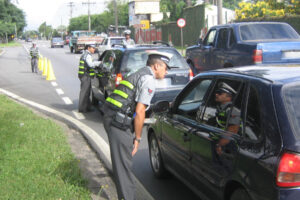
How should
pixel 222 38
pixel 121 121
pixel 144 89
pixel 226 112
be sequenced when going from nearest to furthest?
pixel 226 112 → pixel 144 89 → pixel 121 121 → pixel 222 38

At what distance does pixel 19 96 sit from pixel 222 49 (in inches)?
267

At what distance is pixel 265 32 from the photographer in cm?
1116

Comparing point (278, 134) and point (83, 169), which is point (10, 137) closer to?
point (83, 169)

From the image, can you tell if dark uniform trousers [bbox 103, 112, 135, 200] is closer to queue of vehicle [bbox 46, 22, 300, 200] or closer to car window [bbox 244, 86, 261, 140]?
queue of vehicle [bbox 46, 22, 300, 200]

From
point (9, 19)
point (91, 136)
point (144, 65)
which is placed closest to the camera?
point (91, 136)

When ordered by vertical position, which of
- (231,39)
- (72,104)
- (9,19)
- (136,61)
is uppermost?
(9,19)

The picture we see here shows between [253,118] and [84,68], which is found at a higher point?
[84,68]

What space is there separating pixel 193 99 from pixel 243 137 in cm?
150

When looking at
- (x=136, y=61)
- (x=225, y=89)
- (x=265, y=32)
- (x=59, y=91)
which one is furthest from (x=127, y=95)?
(x=59, y=91)

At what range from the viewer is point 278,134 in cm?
304

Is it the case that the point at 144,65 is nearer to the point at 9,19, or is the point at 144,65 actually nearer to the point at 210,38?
the point at 210,38

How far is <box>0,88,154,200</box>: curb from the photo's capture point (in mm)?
5164

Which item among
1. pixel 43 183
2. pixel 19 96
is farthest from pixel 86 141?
pixel 19 96

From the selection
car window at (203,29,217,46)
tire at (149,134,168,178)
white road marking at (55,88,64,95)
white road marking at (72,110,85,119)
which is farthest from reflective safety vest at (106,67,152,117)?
white road marking at (55,88,64,95)
